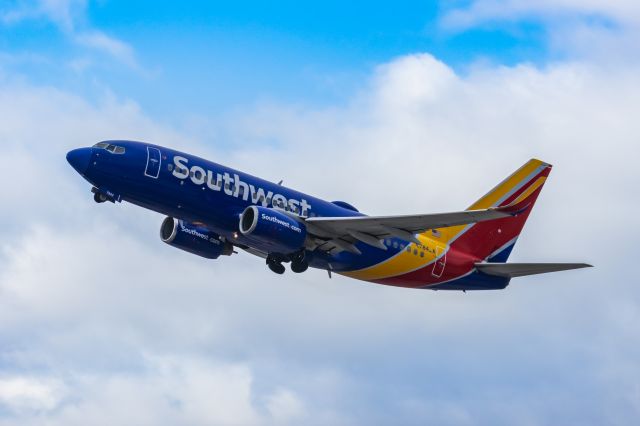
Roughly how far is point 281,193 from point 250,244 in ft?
10.1

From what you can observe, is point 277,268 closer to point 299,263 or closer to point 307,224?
point 299,263

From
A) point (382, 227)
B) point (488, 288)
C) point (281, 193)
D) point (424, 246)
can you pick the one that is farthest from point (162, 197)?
point (488, 288)

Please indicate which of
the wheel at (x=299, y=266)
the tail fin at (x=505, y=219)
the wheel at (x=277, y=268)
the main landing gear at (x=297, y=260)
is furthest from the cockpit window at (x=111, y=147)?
the tail fin at (x=505, y=219)

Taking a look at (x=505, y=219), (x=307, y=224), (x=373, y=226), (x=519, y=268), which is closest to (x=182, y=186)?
(x=307, y=224)

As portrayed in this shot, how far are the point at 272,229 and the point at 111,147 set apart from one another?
8.72m

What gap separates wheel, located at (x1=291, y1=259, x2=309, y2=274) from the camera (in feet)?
192

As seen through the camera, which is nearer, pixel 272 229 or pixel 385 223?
pixel 272 229

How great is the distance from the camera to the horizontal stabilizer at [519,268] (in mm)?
56938

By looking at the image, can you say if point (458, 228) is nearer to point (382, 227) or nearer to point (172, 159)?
point (382, 227)

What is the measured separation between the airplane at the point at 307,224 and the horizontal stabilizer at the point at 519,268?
75 mm

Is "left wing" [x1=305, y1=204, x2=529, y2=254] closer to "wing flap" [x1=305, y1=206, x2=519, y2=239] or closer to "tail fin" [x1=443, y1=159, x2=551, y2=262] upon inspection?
"wing flap" [x1=305, y1=206, x2=519, y2=239]

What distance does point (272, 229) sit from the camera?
55.1 meters

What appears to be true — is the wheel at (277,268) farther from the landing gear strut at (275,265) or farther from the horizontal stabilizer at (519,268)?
the horizontal stabilizer at (519,268)

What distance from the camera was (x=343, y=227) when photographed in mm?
57344
